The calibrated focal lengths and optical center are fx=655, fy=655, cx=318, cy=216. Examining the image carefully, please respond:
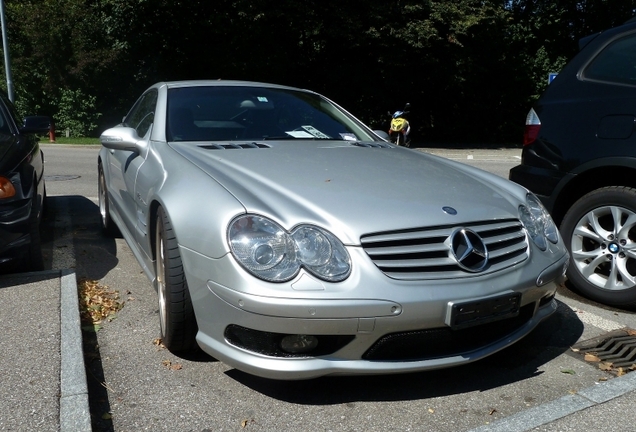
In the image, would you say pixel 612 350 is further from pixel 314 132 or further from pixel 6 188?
pixel 6 188

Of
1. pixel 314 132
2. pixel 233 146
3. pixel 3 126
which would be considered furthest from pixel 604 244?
pixel 3 126

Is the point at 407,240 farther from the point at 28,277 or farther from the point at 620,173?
the point at 28,277

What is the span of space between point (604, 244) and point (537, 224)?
1.23 m

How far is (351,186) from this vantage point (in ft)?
10.8

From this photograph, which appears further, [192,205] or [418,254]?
[192,205]

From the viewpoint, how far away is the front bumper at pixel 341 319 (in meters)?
2.73

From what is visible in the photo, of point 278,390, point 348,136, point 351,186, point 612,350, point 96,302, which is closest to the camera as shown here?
point 278,390

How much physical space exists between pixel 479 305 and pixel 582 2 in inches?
1320

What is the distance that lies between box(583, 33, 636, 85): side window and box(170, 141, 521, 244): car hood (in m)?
1.36

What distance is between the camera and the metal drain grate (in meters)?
3.50

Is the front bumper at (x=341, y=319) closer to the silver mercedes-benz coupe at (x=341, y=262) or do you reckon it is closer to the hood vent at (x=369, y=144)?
the silver mercedes-benz coupe at (x=341, y=262)

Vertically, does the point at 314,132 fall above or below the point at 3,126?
above

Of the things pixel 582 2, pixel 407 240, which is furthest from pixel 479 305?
pixel 582 2

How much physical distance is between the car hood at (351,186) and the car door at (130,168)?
536mm
